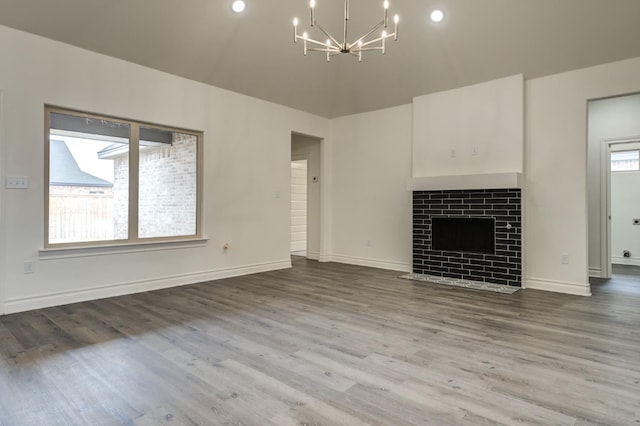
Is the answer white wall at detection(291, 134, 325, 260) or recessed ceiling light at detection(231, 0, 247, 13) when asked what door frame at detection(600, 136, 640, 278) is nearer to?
white wall at detection(291, 134, 325, 260)

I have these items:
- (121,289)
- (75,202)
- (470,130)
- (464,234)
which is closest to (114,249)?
(121,289)

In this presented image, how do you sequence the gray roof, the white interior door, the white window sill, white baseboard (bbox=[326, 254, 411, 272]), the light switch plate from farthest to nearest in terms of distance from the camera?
1. the white interior door
2. white baseboard (bbox=[326, 254, 411, 272])
3. the gray roof
4. the white window sill
5. the light switch plate

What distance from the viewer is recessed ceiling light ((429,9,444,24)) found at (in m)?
4.42

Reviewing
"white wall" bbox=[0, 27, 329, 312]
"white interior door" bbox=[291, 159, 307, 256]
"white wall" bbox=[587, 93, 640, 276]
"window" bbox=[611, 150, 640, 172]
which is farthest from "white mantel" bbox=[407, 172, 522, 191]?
"white interior door" bbox=[291, 159, 307, 256]

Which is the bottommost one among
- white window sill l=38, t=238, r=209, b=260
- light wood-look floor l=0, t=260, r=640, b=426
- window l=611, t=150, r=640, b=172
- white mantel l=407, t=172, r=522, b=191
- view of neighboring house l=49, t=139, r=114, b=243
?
light wood-look floor l=0, t=260, r=640, b=426

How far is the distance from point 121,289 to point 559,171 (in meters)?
5.56

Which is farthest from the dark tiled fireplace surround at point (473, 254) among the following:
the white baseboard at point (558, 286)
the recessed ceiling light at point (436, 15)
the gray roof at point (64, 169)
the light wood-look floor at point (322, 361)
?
the gray roof at point (64, 169)

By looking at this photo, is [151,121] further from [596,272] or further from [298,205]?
[596,272]

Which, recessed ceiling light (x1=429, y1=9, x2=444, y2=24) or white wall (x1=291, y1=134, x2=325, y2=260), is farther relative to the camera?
white wall (x1=291, y1=134, x2=325, y2=260)

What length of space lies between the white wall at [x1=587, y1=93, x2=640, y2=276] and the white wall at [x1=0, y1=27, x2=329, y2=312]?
14.9ft

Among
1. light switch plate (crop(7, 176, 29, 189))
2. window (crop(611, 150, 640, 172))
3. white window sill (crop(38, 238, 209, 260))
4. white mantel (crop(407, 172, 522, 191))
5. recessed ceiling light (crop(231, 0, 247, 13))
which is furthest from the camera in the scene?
window (crop(611, 150, 640, 172))

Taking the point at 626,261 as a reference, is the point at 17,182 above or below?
above

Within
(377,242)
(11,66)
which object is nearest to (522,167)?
(377,242)

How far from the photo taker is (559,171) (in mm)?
4656
